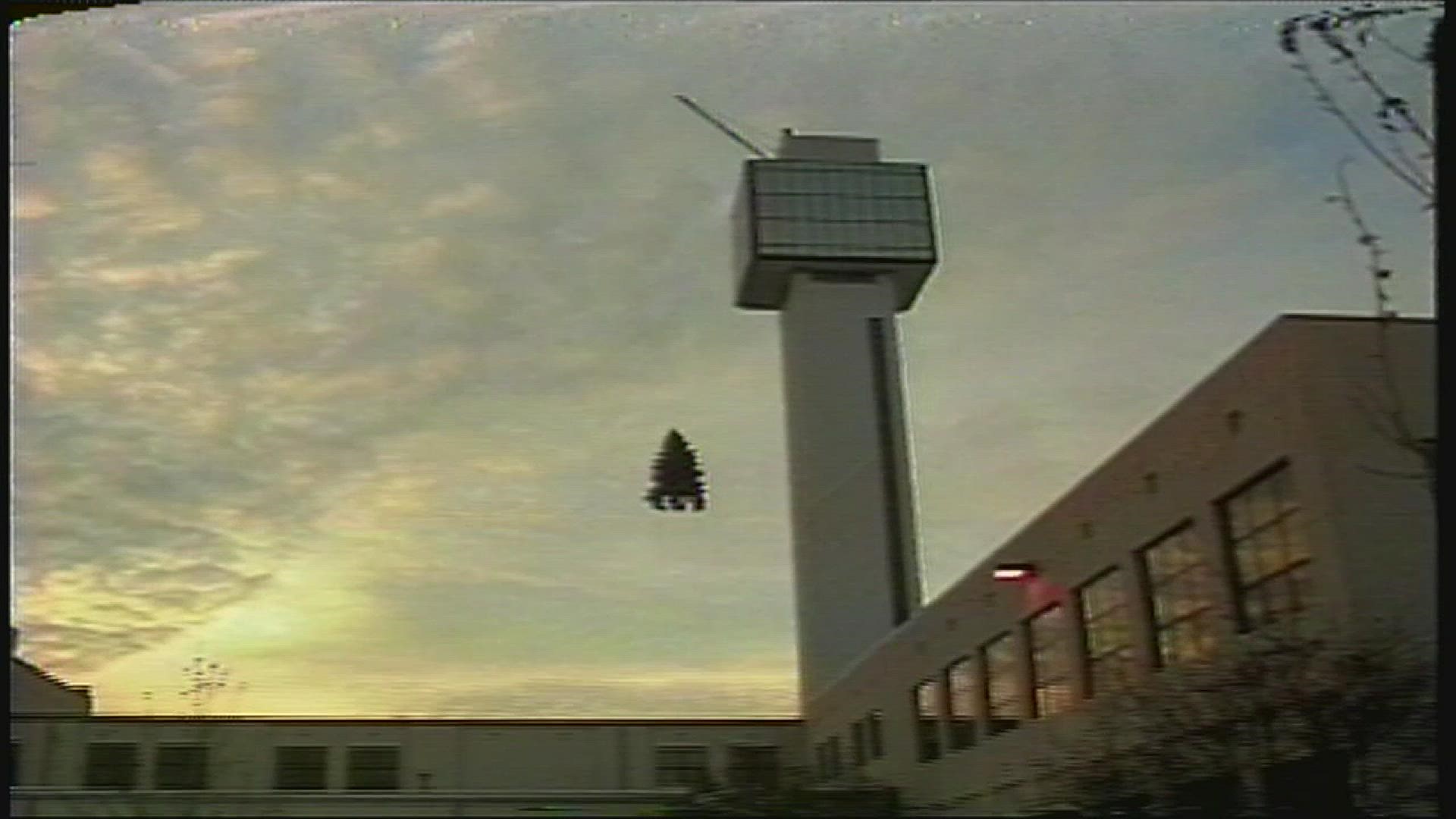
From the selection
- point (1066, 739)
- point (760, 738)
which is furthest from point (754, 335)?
point (1066, 739)

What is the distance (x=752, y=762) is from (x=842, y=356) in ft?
35.2

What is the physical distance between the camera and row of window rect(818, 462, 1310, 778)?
553 centimetres

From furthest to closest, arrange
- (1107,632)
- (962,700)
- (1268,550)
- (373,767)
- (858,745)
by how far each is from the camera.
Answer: (373,767), (858,745), (962,700), (1107,632), (1268,550)

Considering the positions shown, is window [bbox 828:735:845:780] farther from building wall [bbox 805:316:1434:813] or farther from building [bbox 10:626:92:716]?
building [bbox 10:626:92:716]

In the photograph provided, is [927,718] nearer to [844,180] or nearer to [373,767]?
[373,767]

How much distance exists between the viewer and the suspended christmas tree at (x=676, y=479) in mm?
14352

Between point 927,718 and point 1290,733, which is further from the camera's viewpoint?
point 927,718

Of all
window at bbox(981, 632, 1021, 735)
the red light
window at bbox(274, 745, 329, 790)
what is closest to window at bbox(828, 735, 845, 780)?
window at bbox(981, 632, 1021, 735)

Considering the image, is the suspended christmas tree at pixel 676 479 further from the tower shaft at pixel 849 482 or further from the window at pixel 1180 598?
the window at pixel 1180 598

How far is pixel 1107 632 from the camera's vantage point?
7.11m

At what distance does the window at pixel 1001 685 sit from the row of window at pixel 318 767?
3.95 meters

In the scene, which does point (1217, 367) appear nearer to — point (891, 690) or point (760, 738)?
point (891, 690)

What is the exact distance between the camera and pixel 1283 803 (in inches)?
200

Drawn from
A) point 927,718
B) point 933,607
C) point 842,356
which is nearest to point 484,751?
point 927,718
